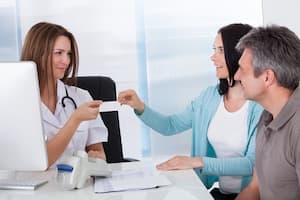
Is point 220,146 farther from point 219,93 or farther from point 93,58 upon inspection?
point 93,58

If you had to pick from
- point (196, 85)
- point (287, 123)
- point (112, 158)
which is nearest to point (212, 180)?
point (112, 158)

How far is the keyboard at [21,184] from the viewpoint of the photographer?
1548mm

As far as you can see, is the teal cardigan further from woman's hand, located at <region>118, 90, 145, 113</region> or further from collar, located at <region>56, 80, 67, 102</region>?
collar, located at <region>56, 80, 67, 102</region>

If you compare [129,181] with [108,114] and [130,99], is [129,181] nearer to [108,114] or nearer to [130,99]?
[130,99]

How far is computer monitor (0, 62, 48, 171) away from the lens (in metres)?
1.41

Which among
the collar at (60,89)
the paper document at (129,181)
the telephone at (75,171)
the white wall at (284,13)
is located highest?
the white wall at (284,13)

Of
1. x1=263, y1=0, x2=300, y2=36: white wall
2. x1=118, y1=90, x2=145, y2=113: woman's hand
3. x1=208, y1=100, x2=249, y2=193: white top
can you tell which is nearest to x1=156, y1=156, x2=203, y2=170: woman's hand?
x1=208, y1=100, x2=249, y2=193: white top

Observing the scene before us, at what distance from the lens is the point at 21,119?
144cm

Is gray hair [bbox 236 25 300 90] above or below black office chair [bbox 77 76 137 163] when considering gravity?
above

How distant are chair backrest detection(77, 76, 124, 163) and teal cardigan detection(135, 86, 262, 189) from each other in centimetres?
18

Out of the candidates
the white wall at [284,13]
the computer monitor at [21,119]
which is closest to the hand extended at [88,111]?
the computer monitor at [21,119]

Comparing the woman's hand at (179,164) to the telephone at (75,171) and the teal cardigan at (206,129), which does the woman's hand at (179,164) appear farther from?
the telephone at (75,171)

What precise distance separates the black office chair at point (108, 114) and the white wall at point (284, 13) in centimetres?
152

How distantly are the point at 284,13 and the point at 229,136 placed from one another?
167 centimetres
